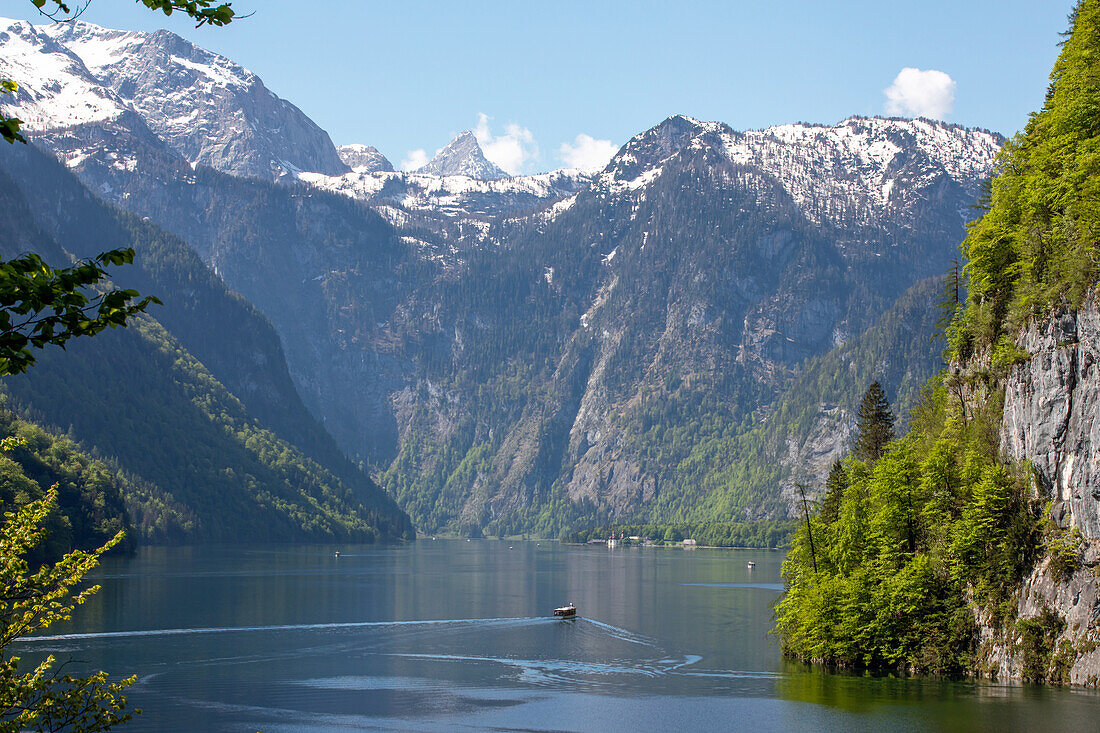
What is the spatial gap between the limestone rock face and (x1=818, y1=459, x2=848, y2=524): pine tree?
65.9ft

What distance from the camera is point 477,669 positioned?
88688mm

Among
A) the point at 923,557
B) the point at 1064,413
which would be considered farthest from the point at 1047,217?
the point at 923,557

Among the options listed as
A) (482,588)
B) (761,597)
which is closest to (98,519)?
(482,588)

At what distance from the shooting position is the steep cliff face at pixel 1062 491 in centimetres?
6512

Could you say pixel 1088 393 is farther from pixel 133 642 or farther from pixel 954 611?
pixel 133 642

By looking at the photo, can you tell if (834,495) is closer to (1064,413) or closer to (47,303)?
(1064,413)

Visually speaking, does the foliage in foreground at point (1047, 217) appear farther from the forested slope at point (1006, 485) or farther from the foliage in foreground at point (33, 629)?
the foliage in foreground at point (33, 629)

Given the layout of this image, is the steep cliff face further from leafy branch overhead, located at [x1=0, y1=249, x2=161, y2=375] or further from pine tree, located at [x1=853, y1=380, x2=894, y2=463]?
leafy branch overhead, located at [x1=0, y1=249, x2=161, y2=375]

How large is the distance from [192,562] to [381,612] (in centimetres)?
8624

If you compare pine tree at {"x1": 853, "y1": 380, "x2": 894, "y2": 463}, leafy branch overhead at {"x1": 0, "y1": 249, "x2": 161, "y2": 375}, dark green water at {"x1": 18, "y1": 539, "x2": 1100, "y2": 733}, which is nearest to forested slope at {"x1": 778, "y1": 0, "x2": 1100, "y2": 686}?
dark green water at {"x1": 18, "y1": 539, "x2": 1100, "y2": 733}

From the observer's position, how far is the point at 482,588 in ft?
555

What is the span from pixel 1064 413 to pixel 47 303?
224 feet

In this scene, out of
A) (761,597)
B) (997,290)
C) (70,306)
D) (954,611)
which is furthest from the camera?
(761,597)

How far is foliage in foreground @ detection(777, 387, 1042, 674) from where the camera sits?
234 ft
